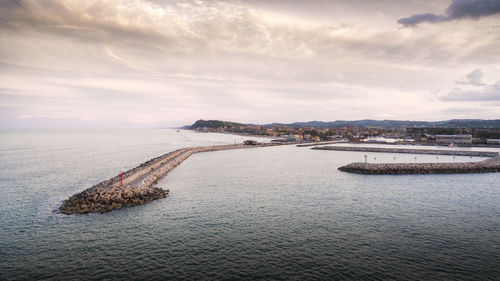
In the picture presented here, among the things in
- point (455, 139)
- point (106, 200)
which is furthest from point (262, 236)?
point (455, 139)

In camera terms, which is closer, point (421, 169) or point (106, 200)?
point (106, 200)

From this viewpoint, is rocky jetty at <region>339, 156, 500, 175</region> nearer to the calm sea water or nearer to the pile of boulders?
the calm sea water

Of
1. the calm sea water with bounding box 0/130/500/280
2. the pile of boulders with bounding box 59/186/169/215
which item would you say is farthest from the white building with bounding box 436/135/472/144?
the pile of boulders with bounding box 59/186/169/215

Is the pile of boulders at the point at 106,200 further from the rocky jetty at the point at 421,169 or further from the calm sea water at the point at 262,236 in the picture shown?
the rocky jetty at the point at 421,169

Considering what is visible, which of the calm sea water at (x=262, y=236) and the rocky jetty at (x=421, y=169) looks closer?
the calm sea water at (x=262, y=236)

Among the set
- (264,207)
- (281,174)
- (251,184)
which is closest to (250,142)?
(281,174)

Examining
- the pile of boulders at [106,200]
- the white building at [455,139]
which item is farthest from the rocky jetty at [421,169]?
the white building at [455,139]

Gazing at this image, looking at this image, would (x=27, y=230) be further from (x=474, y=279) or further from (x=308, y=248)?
(x=474, y=279)

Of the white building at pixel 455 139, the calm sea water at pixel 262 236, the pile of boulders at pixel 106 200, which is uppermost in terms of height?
the white building at pixel 455 139

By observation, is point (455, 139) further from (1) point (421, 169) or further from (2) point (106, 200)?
(2) point (106, 200)
